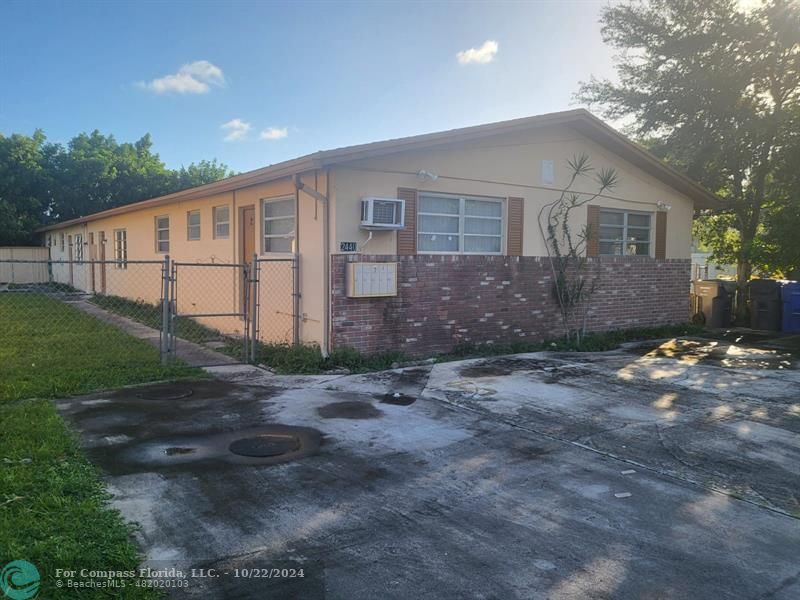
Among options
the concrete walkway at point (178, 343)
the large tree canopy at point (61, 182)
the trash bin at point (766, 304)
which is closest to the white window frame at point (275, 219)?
the concrete walkway at point (178, 343)

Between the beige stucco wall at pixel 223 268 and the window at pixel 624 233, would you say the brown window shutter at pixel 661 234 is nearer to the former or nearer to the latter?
the window at pixel 624 233

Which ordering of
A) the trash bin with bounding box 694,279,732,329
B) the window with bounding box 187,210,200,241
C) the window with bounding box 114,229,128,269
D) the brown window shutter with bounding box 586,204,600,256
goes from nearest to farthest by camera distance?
the brown window shutter with bounding box 586,204,600,256
the window with bounding box 187,210,200,241
the trash bin with bounding box 694,279,732,329
the window with bounding box 114,229,128,269

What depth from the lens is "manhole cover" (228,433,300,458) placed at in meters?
5.08

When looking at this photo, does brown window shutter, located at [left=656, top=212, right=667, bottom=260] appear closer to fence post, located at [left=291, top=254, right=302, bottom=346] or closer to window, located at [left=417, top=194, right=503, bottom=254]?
window, located at [left=417, top=194, right=503, bottom=254]

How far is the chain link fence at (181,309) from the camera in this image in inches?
359

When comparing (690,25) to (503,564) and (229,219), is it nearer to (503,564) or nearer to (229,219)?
(229,219)

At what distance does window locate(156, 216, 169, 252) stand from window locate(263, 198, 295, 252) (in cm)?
633

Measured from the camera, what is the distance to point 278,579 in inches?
123

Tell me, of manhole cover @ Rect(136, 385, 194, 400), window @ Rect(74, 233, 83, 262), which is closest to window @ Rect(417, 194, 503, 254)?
manhole cover @ Rect(136, 385, 194, 400)

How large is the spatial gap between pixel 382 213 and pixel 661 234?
7665mm

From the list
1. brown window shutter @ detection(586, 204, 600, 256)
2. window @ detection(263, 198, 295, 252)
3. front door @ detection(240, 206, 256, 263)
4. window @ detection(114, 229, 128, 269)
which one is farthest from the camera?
window @ detection(114, 229, 128, 269)

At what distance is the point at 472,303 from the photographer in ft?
33.7

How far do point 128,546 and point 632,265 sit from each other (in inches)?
460

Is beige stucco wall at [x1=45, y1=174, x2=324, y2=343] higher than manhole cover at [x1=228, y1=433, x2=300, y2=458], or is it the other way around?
beige stucco wall at [x1=45, y1=174, x2=324, y2=343]
